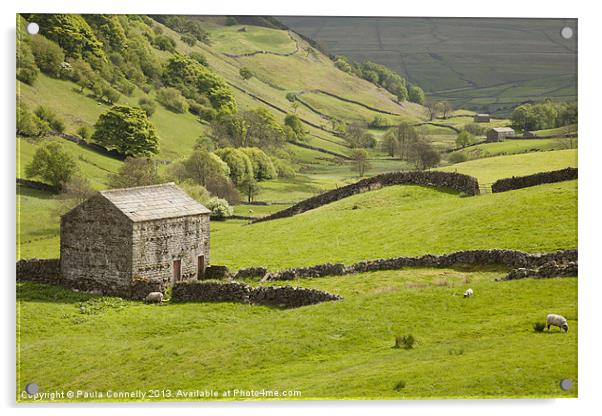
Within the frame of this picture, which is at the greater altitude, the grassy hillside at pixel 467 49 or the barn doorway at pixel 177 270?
the grassy hillside at pixel 467 49

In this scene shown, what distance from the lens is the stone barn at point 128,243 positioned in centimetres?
3538

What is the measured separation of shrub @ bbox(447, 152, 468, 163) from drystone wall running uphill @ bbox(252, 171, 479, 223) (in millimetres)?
1309

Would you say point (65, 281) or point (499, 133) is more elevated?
point (499, 133)

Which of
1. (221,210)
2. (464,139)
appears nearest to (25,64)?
(221,210)

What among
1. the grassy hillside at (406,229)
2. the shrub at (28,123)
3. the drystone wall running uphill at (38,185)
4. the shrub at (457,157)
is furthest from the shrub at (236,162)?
the shrub at (28,123)

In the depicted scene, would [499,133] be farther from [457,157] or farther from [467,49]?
[467,49]

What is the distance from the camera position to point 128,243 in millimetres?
35312

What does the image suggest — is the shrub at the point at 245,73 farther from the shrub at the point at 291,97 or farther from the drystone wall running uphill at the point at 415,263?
the drystone wall running uphill at the point at 415,263

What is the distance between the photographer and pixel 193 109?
51.1m

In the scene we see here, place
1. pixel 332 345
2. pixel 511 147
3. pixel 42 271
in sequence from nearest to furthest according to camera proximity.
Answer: pixel 332 345
pixel 42 271
pixel 511 147

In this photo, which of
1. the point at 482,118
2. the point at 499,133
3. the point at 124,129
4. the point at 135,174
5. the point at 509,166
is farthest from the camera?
the point at 509,166

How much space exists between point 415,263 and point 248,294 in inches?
248

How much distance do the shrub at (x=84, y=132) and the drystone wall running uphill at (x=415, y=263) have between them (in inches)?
307

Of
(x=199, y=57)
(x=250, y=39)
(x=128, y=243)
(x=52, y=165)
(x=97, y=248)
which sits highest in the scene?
(x=199, y=57)
